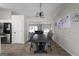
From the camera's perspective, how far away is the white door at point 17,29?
2.89 m

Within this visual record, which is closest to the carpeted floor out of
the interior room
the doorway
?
the interior room

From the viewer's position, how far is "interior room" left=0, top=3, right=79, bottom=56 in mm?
2824

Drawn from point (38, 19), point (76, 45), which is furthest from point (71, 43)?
point (38, 19)

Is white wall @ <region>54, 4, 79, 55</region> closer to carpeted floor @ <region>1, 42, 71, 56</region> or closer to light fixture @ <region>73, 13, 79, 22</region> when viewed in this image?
light fixture @ <region>73, 13, 79, 22</region>

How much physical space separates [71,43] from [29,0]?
1785mm

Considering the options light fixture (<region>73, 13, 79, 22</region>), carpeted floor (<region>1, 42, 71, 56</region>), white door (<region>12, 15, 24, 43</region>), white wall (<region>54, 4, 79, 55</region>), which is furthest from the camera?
light fixture (<region>73, 13, 79, 22</region>)

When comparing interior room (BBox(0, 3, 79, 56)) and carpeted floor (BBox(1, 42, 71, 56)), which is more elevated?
interior room (BBox(0, 3, 79, 56))

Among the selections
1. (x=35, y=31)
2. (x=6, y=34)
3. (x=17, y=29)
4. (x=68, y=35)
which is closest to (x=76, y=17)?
(x=68, y=35)

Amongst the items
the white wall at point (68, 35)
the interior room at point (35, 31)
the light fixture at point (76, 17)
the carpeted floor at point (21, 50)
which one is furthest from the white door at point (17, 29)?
the light fixture at point (76, 17)

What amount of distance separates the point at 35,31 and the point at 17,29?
439 millimetres

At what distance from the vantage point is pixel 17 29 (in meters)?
2.88

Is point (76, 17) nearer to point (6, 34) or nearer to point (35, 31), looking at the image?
point (35, 31)

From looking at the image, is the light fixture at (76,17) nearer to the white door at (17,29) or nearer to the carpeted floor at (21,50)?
the carpeted floor at (21,50)

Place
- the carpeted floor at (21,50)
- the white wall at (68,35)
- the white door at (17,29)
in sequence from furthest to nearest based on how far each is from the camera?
the white wall at (68,35)
the white door at (17,29)
the carpeted floor at (21,50)
